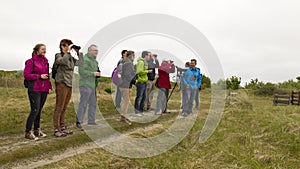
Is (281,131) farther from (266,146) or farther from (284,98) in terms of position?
(284,98)

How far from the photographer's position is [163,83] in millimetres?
9156

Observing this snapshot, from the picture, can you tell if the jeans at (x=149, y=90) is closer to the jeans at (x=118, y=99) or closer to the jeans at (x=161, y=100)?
the jeans at (x=161, y=100)

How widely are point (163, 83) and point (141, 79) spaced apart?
1105 mm

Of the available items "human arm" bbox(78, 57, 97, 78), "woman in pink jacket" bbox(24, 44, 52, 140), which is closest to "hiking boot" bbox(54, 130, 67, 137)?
"woman in pink jacket" bbox(24, 44, 52, 140)

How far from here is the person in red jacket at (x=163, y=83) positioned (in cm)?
914

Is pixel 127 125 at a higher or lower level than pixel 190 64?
lower

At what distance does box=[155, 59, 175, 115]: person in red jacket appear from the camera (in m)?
9.14

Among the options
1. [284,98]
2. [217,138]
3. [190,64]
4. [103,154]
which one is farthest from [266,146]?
[284,98]

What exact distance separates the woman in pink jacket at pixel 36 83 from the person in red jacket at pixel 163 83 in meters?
4.27

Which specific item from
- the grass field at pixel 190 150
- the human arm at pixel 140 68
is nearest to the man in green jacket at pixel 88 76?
the grass field at pixel 190 150

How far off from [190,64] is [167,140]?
449cm

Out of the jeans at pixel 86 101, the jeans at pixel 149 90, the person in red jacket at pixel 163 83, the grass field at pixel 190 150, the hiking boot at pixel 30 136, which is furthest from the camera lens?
the jeans at pixel 149 90

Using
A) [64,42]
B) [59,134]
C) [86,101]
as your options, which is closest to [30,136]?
[59,134]

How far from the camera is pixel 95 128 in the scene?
6.25m
